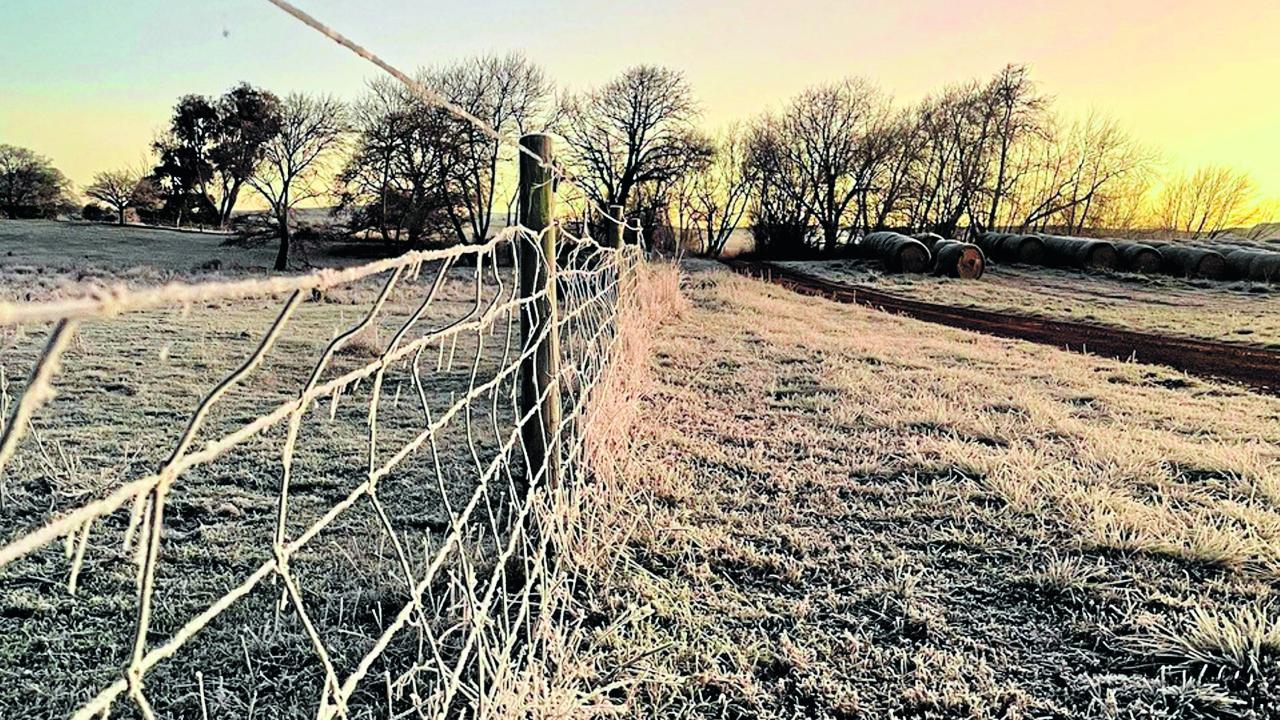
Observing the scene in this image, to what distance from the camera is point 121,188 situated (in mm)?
31000

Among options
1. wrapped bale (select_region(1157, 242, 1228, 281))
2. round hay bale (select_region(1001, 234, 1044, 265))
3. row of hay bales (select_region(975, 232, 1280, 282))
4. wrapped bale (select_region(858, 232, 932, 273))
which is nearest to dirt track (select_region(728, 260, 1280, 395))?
wrapped bale (select_region(858, 232, 932, 273))

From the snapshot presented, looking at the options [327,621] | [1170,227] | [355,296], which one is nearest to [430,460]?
[327,621]

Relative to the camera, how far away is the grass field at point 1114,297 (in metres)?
10.1

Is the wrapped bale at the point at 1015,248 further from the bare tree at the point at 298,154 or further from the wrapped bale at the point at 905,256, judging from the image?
the bare tree at the point at 298,154

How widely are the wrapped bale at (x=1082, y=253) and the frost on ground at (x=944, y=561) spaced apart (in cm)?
1761

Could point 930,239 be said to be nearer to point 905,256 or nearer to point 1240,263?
point 905,256

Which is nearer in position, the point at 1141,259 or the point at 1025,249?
the point at 1141,259

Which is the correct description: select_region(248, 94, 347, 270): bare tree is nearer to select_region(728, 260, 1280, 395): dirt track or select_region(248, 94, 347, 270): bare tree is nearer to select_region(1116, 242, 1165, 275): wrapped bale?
select_region(728, 260, 1280, 395): dirt track

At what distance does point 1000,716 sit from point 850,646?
39 centimetres

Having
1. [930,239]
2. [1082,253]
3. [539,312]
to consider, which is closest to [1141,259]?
[1082,253]

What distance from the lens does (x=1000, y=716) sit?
5.71ft

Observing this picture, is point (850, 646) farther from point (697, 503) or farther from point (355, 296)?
point (355, 296)

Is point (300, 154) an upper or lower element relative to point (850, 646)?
upper

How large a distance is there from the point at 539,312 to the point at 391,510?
121cm
